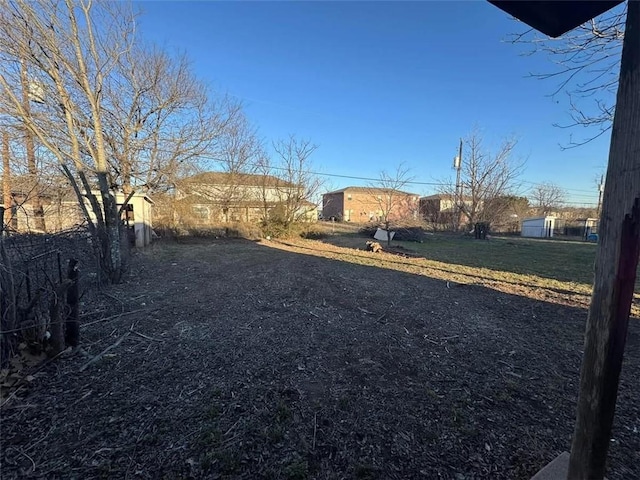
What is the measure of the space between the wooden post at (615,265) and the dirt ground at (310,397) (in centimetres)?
62

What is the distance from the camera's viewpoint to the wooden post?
1.00m

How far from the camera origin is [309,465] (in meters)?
1.54

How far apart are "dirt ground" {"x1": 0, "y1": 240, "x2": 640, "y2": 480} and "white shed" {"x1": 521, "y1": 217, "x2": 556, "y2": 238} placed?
78.5 ft

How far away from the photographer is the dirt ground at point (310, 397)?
1.55 metres

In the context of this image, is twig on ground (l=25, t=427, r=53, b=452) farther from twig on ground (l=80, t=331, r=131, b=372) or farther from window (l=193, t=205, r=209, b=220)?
window (l=193, t=205, r=209, b=220)

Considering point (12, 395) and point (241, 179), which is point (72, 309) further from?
point (241, 179)

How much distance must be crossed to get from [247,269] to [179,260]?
2712 millimetres

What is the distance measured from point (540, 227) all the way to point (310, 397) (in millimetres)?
28020

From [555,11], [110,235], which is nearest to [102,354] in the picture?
[110,235]

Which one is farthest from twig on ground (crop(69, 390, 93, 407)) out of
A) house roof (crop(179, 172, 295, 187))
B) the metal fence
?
house roof (crop(179, 172, 295, 187))

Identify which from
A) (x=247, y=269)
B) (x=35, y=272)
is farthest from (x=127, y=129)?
(x=35, y=272)

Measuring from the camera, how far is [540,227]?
23.7 m

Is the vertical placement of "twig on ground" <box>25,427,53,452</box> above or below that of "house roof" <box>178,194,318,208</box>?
below

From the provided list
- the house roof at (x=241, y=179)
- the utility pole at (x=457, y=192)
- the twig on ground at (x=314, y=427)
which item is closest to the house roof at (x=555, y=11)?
the twig on ground at (x=314, y=427)
